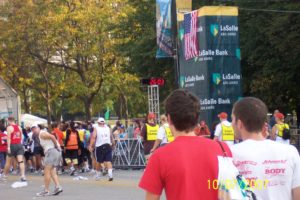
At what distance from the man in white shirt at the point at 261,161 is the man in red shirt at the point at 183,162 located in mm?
354

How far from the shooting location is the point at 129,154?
82.8ft

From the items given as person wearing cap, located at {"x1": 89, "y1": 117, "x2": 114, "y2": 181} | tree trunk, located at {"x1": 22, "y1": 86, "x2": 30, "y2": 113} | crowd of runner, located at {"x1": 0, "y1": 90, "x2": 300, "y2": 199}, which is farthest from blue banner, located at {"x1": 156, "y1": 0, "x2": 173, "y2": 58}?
tree trunk, located at {"x1": 22, "y1": 86, "x2": 30, "y2": 113}

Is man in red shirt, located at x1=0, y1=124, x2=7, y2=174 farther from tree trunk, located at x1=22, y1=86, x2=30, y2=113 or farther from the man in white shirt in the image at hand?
tree trunk, located at x1=22, y1=86, x2=30, y2=113

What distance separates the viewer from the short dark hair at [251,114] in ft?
15.2

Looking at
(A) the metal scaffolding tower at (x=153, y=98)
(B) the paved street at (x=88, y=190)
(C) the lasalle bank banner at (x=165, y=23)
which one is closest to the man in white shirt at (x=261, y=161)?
(B) the paved street at (x=88, y=190)

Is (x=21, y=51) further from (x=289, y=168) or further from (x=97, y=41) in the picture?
(x=289, y=168)

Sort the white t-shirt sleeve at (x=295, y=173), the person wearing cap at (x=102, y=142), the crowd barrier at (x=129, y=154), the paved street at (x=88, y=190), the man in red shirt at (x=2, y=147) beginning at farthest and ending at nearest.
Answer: the crowd barrier at (x=129, y=154), the man in red shirt at (x=2, y=147), the person wearing cap at (x=102, y=142), the paved street at (x=88, y=190), the white t-shirt sleeve at (x=295, y=173)

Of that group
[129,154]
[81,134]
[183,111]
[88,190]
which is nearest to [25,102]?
[81,134]

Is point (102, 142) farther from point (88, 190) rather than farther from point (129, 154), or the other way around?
point (129, 154)

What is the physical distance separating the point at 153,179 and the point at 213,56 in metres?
17.4

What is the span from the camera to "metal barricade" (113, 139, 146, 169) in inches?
979

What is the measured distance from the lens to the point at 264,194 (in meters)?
4.73

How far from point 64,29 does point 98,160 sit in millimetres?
24034

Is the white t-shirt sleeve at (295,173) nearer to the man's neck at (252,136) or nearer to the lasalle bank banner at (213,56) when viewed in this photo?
the man's neck at (252,136)
